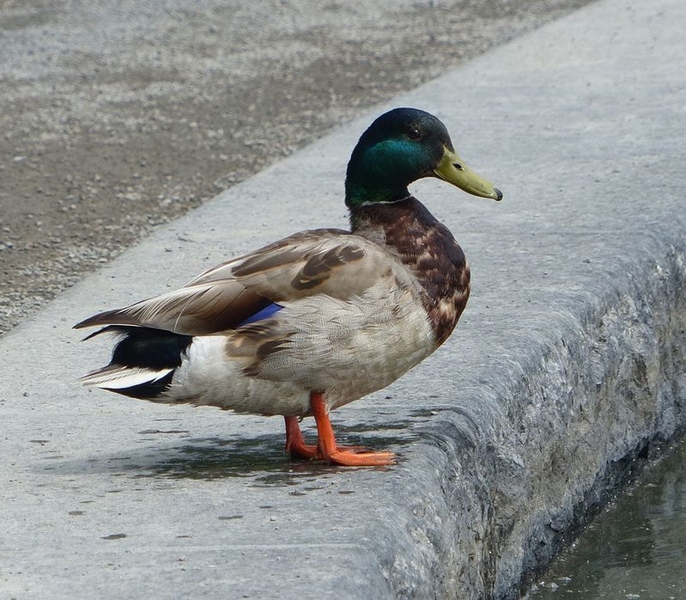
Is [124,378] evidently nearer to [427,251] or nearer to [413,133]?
[427,251]

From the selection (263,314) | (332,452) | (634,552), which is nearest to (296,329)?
Result: (263,314)

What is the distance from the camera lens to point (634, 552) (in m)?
4.38

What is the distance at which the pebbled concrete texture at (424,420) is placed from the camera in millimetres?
3006

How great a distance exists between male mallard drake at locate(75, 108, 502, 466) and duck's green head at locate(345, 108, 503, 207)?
0.17 m

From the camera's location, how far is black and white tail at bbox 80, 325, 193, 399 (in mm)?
3352

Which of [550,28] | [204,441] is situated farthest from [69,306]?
[550,28]

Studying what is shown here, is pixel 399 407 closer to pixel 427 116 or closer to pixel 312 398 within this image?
pixel 312 398

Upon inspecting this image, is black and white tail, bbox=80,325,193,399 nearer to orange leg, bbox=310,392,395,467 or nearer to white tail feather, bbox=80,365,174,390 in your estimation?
white tail feather, bbox=80,365,174,390

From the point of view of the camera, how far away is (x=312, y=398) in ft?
11.4

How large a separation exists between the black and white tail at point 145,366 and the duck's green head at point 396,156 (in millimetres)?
656

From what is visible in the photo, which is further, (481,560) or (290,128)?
(290,128)

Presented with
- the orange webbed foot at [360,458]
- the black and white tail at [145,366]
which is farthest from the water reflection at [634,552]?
the black and white tail at [145,366]

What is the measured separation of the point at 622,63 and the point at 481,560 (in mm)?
4908

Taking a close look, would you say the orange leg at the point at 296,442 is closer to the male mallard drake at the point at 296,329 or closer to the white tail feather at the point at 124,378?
the male mallard drake at the point at 296,329
